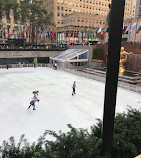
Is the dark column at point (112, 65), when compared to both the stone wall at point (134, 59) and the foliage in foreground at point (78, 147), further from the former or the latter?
the stone wall at point (134, 59)

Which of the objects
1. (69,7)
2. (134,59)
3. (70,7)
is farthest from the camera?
(70,7)

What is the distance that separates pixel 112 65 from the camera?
338cm

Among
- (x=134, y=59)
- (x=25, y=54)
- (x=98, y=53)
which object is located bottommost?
(x=134, y=59)

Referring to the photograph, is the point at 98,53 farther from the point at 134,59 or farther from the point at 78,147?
the point at 78,147

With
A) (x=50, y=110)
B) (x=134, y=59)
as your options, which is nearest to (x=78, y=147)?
(x=50, y=110)

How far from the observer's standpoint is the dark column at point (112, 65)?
3197mm

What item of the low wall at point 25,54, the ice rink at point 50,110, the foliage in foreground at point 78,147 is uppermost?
the low wall at point 25,54

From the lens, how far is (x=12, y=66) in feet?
101

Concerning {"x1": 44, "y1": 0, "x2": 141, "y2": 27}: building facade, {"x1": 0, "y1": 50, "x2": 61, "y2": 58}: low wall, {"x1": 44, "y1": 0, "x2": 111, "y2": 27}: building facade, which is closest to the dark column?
{"x1": 0, "y1": 50, "x2": 61, "y2": 58}: low wall

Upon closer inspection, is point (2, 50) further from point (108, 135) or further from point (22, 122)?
point (108, 135)

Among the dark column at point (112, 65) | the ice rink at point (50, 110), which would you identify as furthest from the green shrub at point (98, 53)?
the dark column at point (112, 65)

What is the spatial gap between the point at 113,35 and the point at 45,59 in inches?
1490

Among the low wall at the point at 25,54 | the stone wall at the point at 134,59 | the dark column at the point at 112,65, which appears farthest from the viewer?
the low wall at the point at 25,54

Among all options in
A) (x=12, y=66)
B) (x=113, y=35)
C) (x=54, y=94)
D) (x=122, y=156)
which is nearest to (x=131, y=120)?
(x=122, y=156)
